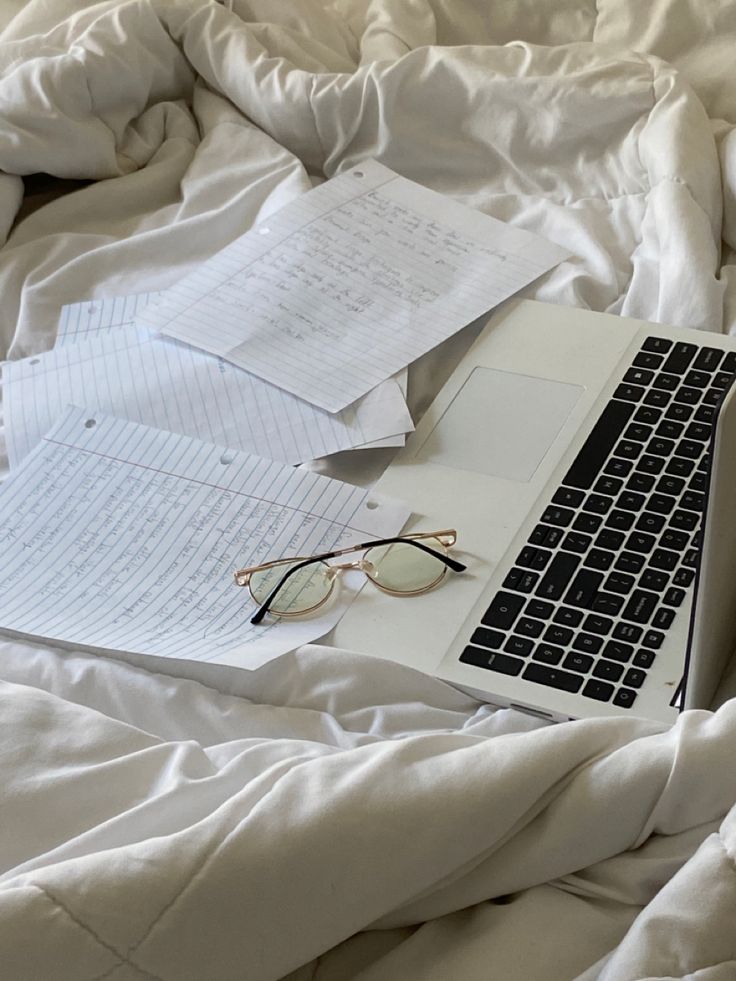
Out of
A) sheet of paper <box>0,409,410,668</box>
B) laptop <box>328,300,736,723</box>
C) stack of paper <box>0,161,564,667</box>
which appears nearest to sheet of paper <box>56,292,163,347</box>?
stack of paper <box>0,161,564,667</box>

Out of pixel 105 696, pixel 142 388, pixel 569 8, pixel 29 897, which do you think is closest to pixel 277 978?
pixel 29 897

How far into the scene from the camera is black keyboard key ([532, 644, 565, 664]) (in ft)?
2.23

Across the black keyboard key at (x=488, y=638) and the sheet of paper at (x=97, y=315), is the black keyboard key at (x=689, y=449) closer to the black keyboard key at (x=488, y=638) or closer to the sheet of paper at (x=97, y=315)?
the black keyboard key at (x=488, y=638)

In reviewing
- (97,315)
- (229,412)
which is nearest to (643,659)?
(229,412)

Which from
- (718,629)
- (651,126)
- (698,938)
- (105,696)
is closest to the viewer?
(698,938)

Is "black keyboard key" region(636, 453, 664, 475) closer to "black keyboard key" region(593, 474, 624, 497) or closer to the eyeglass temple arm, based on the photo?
"black keyboard key" region(593, 474, 624, 497)

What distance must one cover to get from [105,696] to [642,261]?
1.78 ft

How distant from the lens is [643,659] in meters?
0.67

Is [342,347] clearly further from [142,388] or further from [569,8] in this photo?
[569,8]

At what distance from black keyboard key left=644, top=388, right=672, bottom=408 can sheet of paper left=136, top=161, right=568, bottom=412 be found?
0.15m

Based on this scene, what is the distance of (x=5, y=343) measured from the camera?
0.99 metres

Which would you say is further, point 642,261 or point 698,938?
point 642,261

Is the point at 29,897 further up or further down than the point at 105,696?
further up

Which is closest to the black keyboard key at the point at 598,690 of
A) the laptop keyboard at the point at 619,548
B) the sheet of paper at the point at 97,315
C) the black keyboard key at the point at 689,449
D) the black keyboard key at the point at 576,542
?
the laptop keyboard at the point at 619,548
